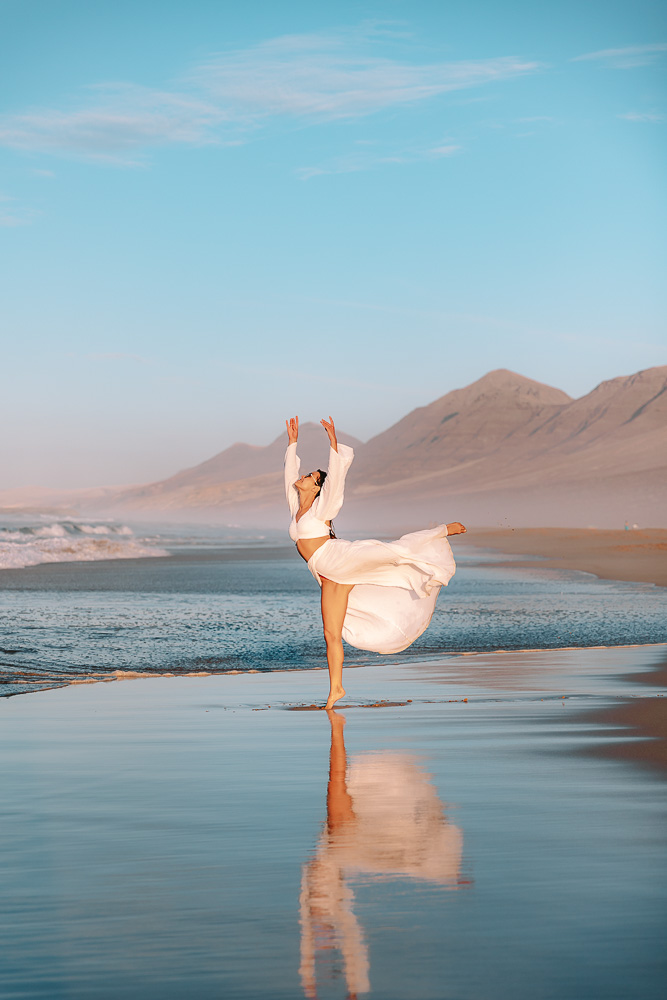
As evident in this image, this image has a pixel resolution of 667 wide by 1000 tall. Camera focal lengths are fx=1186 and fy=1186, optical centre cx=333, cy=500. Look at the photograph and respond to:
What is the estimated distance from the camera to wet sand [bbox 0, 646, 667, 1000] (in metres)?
3.08

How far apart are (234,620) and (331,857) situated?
39.6 feet

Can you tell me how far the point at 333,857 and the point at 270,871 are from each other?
10.9 inches

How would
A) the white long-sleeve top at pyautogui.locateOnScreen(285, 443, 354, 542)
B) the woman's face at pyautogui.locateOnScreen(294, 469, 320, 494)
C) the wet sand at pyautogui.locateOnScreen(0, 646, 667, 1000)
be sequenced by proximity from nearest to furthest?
the wet sand at pyautogui.locateOnScreen(0, 646, 667, 1000)
the white long-sleeve top at pyautogui.locateOnScreen(285, 443, 354, 542)
the woman's face at pyautogui.locateOnScreen(294, 469, 320, 494)

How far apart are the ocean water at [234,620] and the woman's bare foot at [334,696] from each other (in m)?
2.58

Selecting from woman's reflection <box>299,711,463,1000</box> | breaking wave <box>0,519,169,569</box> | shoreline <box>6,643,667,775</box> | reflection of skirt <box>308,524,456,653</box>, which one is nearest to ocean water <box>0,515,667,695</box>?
shoreline <box>6,643,667,775</box>

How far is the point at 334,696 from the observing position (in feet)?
27.0

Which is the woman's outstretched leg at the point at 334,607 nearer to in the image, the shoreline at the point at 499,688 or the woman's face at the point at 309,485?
the shoreline at the point at 499,688

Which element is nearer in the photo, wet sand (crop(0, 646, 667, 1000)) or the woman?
wet sand (crop(0, 646, 667, 1000))

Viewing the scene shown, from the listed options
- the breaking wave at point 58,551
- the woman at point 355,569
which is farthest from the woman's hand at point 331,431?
the breaking wave at point 58,551

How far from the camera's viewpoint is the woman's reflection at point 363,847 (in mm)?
3264

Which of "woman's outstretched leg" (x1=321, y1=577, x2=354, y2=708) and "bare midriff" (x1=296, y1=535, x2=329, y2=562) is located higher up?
"bare midriff" (x1=296, y1=535, x2=329, y2=562)

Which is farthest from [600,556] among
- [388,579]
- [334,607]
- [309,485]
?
[309,485]

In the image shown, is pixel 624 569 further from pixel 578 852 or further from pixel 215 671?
pixel 578 852

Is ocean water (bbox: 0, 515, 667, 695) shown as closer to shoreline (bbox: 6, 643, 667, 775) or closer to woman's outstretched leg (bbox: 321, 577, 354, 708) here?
shoreline (bbox: 6, 643, 667, 775)
